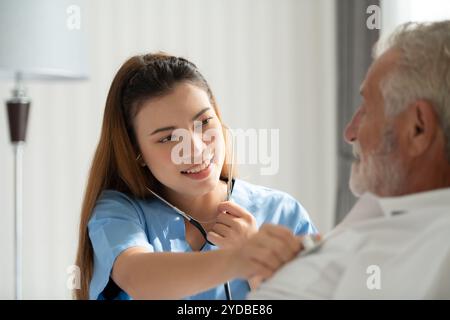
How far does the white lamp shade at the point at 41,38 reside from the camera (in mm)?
2357

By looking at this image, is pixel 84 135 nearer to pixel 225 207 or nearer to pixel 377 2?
pixel 377 2

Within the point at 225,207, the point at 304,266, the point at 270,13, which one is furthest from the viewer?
the point at 270,13

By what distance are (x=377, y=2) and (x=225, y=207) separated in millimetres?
2307

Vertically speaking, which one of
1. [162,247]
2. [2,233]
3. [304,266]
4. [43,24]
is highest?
[43,24]

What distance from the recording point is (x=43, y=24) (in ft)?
7.97

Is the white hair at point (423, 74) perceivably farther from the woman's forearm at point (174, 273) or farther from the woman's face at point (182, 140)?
the woman's face at point (182, 140)

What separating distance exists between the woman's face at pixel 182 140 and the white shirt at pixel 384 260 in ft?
1.89

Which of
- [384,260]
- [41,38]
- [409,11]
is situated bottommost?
[384,260]

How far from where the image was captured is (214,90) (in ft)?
12.6

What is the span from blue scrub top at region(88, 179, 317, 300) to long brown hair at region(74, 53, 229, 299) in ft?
0.14

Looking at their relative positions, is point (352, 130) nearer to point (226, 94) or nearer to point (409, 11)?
point (409, 11)

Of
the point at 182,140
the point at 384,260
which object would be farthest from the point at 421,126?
the point at 182,140

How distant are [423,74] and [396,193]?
20 centimetres
